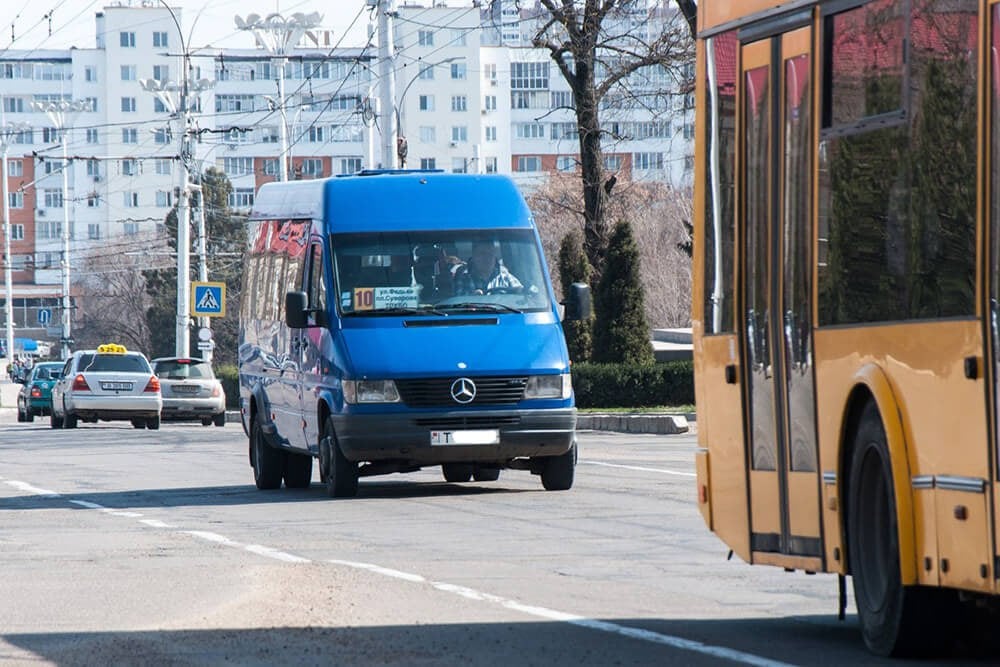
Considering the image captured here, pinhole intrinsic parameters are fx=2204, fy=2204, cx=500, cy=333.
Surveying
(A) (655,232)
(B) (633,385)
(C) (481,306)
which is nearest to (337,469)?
(C) (481,306)

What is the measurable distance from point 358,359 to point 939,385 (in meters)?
11.4

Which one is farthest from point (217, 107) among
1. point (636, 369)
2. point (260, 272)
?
point (260, 272)

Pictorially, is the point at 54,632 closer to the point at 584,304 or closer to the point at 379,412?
the point at 379,412

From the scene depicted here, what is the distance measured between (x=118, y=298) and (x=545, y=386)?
11905cm

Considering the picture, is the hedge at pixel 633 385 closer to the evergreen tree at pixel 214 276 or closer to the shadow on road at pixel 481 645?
the shadow on road at pixel 481 645

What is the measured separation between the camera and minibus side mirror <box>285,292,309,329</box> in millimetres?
19094

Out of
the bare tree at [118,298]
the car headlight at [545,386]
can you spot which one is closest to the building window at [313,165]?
the bare tree at [118,298]

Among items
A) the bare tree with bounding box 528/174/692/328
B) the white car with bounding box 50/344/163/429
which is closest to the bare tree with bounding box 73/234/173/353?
the bare tree with bounding box 528/174/692/328

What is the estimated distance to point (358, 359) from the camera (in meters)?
18.5

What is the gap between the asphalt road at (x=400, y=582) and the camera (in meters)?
9.21

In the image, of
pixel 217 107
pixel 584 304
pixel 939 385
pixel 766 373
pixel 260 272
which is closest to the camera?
pixel 939 385

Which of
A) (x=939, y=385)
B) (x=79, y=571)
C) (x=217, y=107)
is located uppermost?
(x=217, y=107)

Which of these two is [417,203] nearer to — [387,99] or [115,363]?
[387,99]

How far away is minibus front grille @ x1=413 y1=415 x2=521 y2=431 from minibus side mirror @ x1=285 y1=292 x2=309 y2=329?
1479 millimetres
